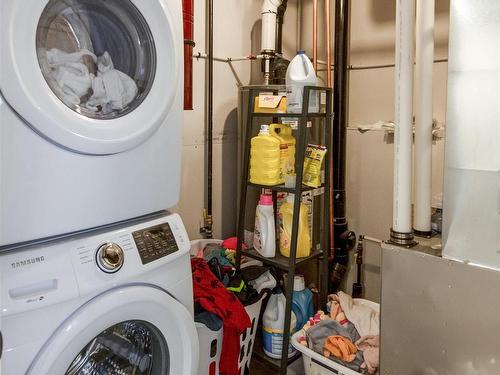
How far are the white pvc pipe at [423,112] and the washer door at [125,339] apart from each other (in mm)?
864

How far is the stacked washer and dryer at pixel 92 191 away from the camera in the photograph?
0.89 metres

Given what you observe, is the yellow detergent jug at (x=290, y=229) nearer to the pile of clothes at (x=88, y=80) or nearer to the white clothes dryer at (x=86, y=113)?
the white clothes dryer at (x=86, y=113)

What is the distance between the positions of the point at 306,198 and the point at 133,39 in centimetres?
110

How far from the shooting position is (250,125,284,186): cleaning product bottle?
70.2 inches

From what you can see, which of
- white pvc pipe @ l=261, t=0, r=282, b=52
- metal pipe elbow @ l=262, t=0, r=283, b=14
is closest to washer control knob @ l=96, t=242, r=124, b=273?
white pvc pipe @ l=261, t=0, r=282, b=52

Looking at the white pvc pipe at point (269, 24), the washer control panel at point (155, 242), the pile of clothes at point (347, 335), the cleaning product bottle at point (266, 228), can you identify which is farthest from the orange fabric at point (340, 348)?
the white pvc pipe at point (269, 24)

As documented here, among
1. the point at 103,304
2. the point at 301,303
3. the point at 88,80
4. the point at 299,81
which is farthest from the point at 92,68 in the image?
the point at 301,303

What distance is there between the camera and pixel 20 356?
0.88 meters

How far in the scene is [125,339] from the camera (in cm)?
124

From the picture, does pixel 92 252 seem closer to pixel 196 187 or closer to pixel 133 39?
pixel 133 39

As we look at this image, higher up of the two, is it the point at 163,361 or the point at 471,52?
the point at 471,52

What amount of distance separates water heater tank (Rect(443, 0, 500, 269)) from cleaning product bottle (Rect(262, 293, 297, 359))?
3.40ft

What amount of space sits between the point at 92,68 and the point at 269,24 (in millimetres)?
1387

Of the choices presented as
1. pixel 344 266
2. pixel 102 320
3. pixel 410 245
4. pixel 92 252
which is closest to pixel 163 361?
pixel 102 320
